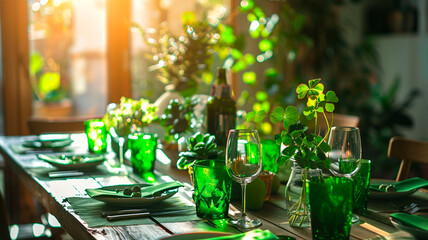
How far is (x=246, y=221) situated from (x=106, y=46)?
2.89 metres

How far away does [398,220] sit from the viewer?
1.04 meters

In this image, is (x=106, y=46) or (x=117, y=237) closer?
(x=117, y=237)

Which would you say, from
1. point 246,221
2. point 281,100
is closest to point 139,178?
point 246,221

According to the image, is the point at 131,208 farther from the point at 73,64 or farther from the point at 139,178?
the point at 73,64

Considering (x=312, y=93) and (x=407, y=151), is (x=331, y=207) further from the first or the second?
(x=407, y=151)

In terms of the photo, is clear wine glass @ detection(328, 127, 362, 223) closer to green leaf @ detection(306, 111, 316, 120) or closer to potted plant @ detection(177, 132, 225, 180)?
green leaf @ detection(306, 111, 316, 120)

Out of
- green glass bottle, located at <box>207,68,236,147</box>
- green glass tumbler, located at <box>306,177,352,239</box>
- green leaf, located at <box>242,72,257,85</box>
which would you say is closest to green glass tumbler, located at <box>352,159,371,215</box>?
green glass tumbler, located at <box>306,177,352,239</box>

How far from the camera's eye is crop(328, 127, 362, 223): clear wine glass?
3.91 ft

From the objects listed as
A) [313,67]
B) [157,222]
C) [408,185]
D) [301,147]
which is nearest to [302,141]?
[301,147]

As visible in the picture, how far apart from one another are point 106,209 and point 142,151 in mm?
453

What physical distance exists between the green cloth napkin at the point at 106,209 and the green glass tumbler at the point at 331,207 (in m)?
0.30

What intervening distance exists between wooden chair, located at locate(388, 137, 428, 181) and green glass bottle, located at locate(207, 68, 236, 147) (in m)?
0.61

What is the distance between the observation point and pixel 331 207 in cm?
99

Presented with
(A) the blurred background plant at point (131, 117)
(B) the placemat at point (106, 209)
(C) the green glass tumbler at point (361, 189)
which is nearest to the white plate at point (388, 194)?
(C) the green glass tumbler at point (361, 189)
